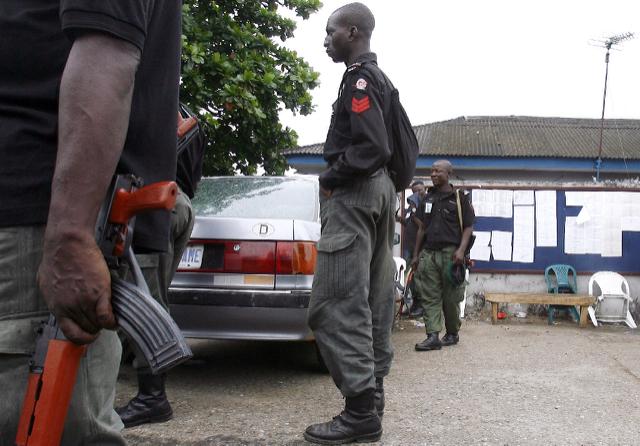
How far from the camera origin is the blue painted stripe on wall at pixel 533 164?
19.7 m

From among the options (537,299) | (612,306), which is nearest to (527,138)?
(612,306)

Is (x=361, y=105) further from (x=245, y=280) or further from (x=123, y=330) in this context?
(x=123, y=330)

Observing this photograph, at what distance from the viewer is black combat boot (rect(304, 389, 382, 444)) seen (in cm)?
334

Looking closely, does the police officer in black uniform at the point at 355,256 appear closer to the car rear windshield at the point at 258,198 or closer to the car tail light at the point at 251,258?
the car tail light at the point at 251,258

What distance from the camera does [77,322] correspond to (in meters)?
1.37

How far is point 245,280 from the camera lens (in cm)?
417

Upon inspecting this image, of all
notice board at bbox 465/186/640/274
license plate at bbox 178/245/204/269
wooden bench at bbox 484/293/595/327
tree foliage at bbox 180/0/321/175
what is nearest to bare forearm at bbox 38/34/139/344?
license plate at bbox 178/245/204/269

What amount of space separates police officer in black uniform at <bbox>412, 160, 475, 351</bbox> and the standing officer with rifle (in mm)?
5130

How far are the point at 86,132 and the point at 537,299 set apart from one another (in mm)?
8150

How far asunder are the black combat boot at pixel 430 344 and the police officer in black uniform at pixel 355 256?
2.78m

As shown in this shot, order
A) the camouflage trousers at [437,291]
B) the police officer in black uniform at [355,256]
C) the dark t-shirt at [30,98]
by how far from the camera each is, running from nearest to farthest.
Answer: the dark t-shirt at [30,98] < the police officer in black uniform at [355,256] < the camouflage trousers at [437,291]

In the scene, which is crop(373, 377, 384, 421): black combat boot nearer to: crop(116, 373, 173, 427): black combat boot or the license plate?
crop(116, 373, 173, 427): black combat boot

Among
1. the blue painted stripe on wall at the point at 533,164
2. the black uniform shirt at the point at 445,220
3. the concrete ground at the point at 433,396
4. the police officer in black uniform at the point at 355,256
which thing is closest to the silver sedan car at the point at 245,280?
the concrete ground at the point at 433,396

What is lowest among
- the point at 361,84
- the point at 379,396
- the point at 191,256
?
the point at 379,396
